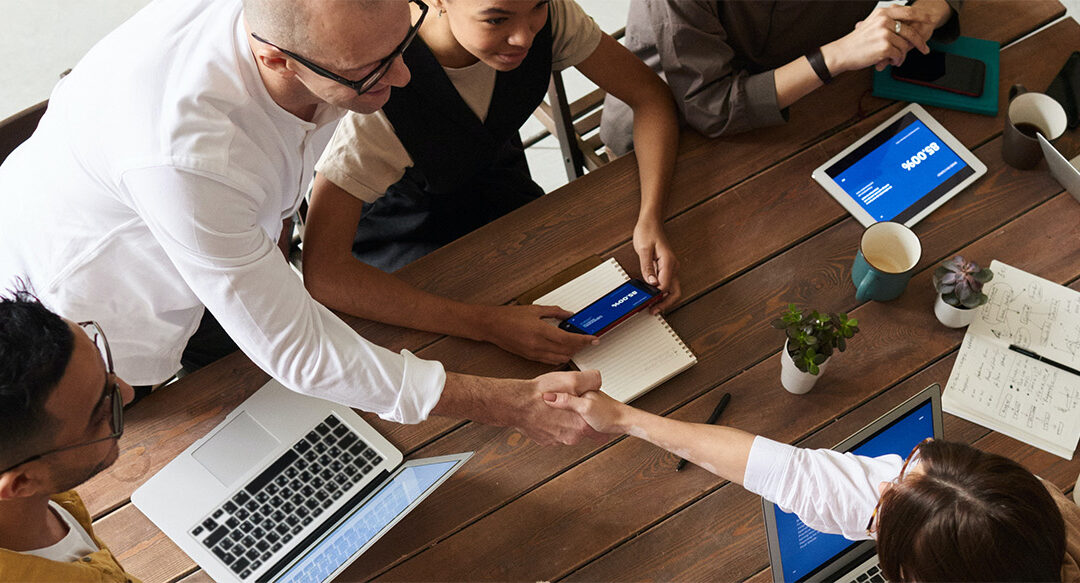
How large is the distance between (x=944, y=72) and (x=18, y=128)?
1821mm

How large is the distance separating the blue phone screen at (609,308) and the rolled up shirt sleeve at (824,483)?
36 centimetres

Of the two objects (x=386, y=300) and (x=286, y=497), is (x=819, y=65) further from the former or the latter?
(x=286, y=497)

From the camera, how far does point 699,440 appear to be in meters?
1.34

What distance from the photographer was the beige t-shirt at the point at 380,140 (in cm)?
147

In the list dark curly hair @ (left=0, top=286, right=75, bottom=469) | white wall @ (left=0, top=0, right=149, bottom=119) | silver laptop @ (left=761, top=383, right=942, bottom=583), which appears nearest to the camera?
dark curly hair @ (left=0, top=286, right=75, bottom=469)

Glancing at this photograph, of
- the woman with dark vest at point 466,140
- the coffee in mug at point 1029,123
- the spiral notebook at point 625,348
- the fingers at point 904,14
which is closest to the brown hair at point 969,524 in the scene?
the spiral notebook at point 625,348

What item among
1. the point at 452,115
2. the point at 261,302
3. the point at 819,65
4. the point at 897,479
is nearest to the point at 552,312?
the point at 452,115

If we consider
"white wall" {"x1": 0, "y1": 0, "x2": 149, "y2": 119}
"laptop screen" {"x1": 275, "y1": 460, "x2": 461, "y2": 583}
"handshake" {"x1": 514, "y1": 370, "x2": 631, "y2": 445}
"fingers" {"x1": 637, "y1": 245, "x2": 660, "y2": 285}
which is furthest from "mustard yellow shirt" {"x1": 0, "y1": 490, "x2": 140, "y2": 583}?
"white wall" {"x1": 0, "y1": 0, "x2": 149, "y2": 119}

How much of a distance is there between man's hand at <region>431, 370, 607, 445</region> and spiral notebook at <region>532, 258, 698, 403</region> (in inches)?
2.8

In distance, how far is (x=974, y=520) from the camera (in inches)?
39.9

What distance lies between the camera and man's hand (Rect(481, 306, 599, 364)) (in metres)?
1.47

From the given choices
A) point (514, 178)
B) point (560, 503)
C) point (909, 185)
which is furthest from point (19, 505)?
point (909, 185)

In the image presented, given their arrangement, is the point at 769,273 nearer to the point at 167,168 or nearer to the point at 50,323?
the point at 167,168

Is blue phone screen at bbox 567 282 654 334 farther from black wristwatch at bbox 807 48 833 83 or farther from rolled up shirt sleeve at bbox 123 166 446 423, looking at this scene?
black wristwatch at bbox 807 48 833 83
